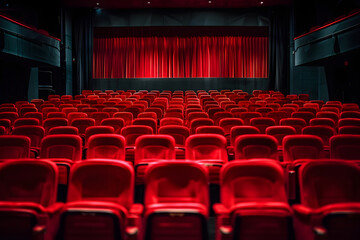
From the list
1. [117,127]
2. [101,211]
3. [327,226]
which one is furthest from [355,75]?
[101,211]

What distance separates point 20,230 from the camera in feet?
6.32

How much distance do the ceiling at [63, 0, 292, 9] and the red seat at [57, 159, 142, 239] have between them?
1190cm

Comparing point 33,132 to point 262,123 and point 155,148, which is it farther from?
point 262,123

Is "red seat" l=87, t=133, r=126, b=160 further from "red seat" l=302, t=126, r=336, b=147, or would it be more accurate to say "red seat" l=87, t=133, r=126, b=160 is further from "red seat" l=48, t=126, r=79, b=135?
"red seat" l=302, t=126, r=336, b=147

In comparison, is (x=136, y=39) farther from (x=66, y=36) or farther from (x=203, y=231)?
(x=203, y=231)

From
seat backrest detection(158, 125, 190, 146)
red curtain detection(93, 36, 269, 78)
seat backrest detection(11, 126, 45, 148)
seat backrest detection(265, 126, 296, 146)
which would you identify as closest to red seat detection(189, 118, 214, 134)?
seat backrest detection(158, 125, 190, 146)

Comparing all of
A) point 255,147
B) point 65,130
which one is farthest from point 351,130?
point 65,130

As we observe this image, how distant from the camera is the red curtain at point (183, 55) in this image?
51.3 feet

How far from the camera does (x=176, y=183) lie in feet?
7.47

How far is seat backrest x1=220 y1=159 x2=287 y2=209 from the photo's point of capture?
7.45 ft

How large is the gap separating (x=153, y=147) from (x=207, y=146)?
62cm

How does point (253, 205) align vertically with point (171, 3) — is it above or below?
below

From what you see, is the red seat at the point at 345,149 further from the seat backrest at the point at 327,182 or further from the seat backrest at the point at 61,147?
the seat backrest at the point at 61,147

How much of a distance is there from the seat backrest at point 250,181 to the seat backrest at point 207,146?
4.27 feet
